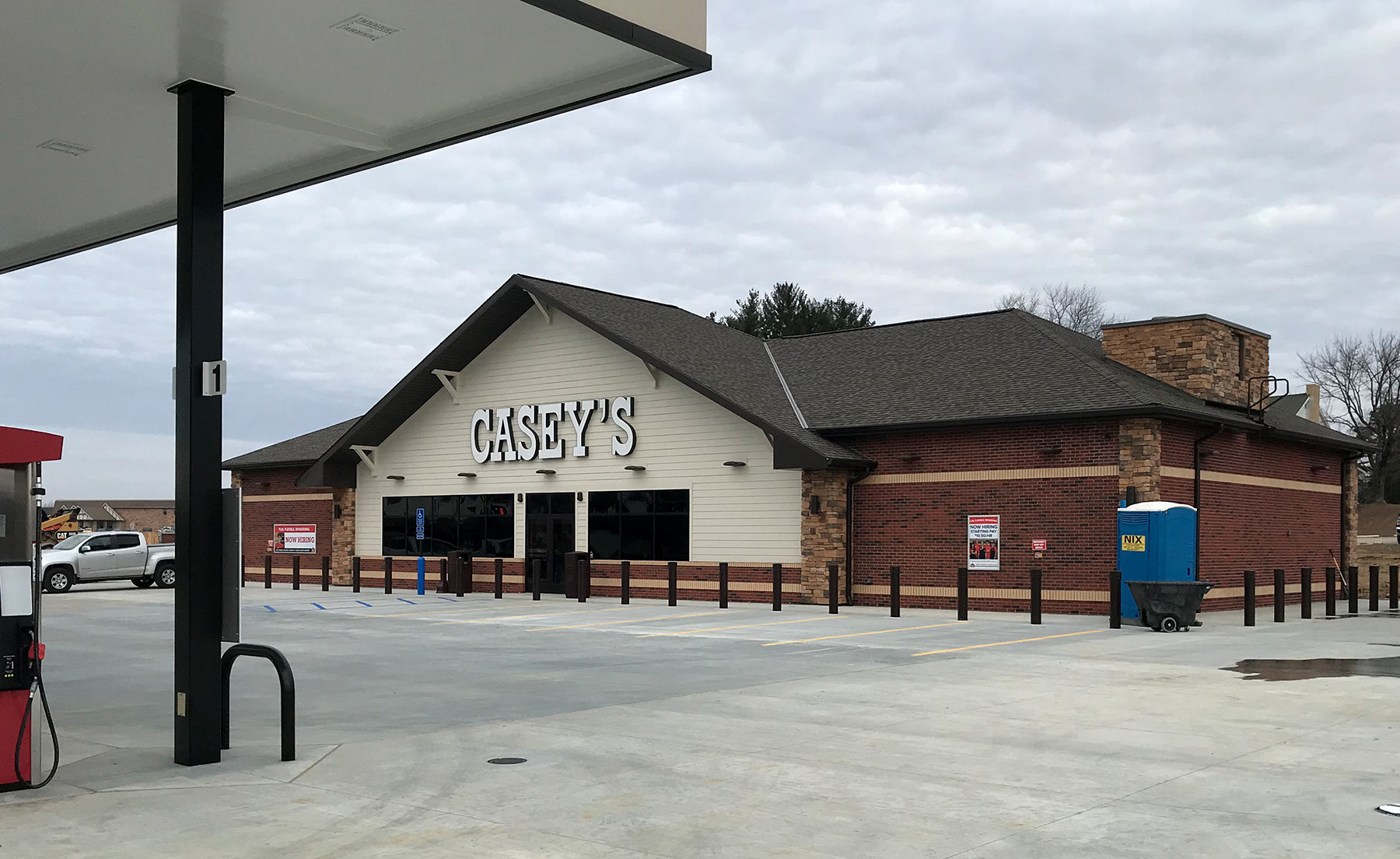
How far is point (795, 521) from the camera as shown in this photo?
92.6 ft

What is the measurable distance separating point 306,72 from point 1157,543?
1721 centimetres

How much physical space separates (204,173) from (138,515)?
114 m

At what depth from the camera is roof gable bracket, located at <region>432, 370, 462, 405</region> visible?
113 ft

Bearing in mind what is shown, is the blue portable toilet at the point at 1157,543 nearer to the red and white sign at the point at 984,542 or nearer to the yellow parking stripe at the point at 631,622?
the red and white sign at the point at 984,542

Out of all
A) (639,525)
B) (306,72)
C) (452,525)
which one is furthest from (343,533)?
(306,72)

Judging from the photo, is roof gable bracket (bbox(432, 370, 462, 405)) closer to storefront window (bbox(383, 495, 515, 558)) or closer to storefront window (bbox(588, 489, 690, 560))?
storefront window (bbox(383, 495, 515, 558))

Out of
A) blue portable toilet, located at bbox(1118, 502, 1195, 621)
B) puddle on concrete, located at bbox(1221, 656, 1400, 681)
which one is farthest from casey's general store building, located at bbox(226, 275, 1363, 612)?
puddle on concrete, located at bbox(1221, 656, 1400, 681)

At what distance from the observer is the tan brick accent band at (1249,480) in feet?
82.5

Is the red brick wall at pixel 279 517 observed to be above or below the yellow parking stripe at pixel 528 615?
above

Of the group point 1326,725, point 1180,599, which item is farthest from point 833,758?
point 1180,599

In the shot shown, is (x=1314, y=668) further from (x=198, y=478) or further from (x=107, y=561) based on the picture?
(x=107, y=561)

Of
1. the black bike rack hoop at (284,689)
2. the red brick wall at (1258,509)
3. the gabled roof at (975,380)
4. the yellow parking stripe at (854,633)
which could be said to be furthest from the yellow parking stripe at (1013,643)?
the black bike rack hoop at (284,689)

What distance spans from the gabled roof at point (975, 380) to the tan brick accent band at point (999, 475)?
1.11 meters

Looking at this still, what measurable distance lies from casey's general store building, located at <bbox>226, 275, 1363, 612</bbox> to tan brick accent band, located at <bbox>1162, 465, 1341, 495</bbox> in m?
0.07
